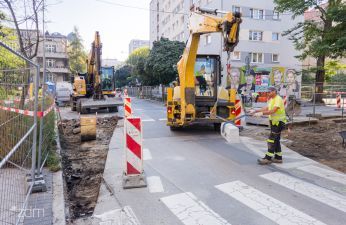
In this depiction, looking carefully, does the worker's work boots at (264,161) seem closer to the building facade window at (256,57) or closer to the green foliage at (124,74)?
the building facade window at (256,57)

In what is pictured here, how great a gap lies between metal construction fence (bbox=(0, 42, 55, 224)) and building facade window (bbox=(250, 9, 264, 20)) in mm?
35088

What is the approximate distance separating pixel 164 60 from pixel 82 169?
2722 centimetres

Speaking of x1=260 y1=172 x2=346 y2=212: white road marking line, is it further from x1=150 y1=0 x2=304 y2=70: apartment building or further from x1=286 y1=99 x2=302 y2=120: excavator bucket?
x1=150 y1=0 x2=304 y2=70: apartment building

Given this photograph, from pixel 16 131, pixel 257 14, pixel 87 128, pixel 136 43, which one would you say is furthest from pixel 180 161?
pixel 136 43

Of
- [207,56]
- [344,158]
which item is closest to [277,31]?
[207,56]

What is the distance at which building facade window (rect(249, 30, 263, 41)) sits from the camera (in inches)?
1446

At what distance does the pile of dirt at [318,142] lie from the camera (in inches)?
315

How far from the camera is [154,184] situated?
19.0 ft

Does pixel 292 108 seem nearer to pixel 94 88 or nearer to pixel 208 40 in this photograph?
pixel 94 88

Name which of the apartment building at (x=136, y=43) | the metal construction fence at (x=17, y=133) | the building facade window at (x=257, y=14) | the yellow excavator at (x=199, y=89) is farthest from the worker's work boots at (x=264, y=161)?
the apartment building at (x=136, y=43)

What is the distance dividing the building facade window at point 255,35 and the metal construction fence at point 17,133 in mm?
34327

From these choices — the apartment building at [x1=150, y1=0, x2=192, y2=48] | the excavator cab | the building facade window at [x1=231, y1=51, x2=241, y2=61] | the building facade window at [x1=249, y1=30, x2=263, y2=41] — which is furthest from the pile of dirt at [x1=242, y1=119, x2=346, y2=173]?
the apartment building at [x1=150, y1=0, x2=192, y2=48]

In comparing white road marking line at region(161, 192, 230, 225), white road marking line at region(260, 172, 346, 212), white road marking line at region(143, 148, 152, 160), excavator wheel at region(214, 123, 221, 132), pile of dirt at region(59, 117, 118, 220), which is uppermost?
excavator wheel at region(214, 123, 221, 132)

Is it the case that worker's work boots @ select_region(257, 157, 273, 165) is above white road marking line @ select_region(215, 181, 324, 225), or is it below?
above
